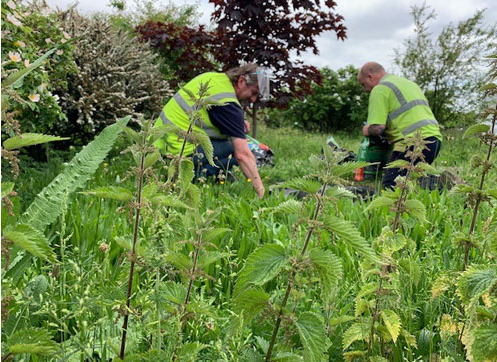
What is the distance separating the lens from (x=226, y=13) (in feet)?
27.1

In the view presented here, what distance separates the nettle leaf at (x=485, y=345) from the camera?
95 centimetres

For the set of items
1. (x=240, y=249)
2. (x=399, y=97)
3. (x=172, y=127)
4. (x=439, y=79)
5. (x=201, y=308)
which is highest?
(x=439, y=79)

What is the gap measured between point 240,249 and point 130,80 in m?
5.19

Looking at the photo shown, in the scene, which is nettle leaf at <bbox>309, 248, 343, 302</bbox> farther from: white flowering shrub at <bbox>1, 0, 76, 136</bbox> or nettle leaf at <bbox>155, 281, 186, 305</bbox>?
white flowering shrub at <bbox>1, 0, 76, 136</bbox>

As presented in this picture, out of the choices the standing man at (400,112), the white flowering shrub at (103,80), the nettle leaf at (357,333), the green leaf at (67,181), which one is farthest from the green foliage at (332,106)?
the nettle leaf at (357,333)

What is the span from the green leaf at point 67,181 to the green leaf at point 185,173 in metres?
0.44

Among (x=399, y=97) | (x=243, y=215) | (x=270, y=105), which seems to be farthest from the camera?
(x=270, y=105)

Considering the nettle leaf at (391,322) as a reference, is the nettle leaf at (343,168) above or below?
above

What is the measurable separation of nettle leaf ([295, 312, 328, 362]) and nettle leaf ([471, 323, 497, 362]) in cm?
30

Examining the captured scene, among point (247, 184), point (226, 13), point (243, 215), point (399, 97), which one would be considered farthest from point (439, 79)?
point (243, 215)

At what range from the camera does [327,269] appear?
3.17 ft

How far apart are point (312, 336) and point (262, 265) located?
184mm

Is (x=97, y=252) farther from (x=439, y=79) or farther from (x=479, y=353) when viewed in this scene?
(x=439, y=79)

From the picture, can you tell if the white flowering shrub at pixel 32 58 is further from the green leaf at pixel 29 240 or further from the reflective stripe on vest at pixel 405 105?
the reflective stripe on vest at pixel 405 105
